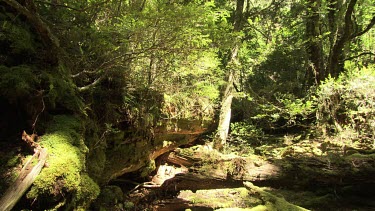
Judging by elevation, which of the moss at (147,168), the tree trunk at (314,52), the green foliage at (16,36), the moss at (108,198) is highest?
the tree trunk at (314,52)

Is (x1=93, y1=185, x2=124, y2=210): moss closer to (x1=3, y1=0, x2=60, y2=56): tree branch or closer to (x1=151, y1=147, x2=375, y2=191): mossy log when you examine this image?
(x1=151, y1=147, x2=375, y2=191): mossy log

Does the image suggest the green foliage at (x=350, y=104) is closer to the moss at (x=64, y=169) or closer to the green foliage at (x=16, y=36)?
the moss at (x=64, y=169)

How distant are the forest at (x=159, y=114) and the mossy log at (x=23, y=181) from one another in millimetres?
11

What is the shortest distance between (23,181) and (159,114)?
418cm

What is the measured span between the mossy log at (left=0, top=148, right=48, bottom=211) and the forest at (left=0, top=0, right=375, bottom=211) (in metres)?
0.01

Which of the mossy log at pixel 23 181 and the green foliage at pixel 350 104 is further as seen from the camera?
the green foliage at pixel 350 104

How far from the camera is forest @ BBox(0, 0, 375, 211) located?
118 inches

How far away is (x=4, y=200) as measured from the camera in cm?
223

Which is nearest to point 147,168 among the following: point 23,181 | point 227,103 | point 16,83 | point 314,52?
point 16,83

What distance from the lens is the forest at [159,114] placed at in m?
3.01

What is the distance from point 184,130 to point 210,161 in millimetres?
1848

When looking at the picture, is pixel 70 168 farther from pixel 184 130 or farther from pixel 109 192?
pixel 184 130

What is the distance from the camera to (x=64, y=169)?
8.92ft

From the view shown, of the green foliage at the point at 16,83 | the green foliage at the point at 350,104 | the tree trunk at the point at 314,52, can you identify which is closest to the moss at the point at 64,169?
the green foliage at the point at 16,83
